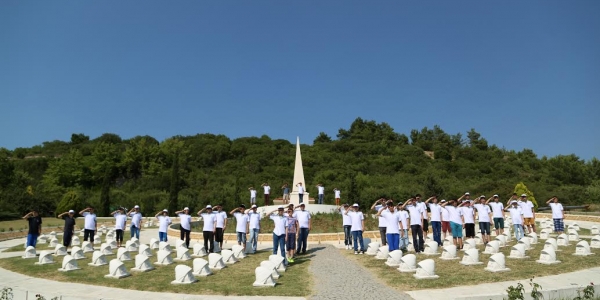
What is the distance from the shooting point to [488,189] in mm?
37969

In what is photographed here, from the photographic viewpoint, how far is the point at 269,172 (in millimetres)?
50562

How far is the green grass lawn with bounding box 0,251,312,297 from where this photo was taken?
26.7ft

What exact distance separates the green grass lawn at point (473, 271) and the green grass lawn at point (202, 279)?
1.84 m

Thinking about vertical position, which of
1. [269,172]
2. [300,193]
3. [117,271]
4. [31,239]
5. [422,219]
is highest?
[269,172]

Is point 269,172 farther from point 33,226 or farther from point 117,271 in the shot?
point 117,271

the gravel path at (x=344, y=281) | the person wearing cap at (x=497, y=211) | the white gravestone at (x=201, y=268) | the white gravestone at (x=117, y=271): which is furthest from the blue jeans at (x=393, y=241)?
the white gravestone at (x=117, y=271)

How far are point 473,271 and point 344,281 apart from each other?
9.53 feet

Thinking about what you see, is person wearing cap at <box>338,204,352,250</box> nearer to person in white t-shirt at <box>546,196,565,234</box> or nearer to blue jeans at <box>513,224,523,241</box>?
blue jeans at <box>513,224,523,241</box>

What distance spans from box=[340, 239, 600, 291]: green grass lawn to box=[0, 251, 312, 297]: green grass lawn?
1.84 meters

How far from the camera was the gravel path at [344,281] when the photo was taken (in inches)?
302

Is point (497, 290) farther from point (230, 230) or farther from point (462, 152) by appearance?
point (462, 152)

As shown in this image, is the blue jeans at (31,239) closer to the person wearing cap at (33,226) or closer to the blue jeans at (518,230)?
the person wearing cap at (33,226)

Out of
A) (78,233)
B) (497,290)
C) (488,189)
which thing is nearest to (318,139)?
(488,189)

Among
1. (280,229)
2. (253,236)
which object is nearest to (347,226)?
(253,236)
